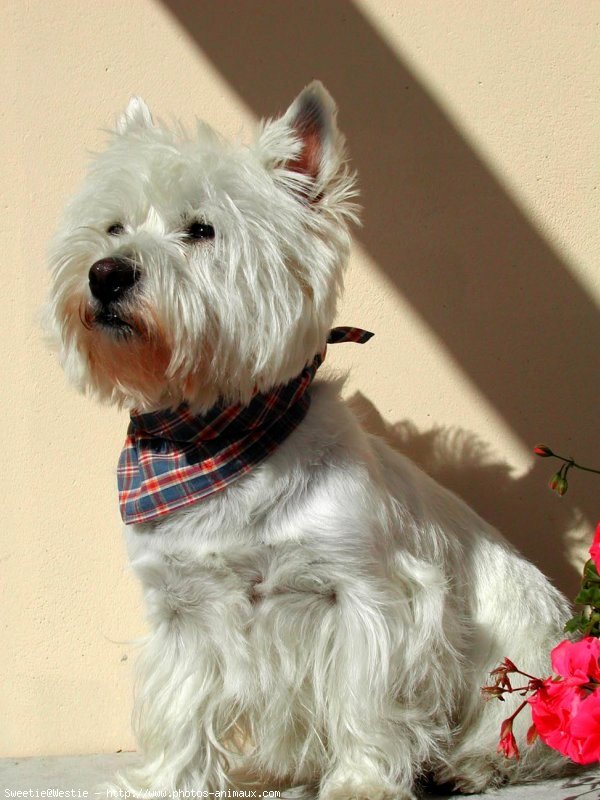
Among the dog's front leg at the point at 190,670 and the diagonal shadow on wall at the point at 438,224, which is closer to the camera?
the dog's front leg at the point at 190,670

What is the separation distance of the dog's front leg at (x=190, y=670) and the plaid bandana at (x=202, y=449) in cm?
11

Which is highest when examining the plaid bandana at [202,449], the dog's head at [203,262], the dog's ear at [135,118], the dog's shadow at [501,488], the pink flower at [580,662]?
the dog's ear at [135,118]

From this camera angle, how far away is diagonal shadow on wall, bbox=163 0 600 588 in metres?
2.22

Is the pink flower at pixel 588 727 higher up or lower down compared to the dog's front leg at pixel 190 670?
lower down

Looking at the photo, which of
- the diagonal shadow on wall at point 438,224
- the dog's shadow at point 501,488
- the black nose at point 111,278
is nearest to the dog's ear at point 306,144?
the black nose at point 111,278

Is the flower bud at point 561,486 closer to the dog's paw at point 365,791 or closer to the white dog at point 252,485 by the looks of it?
the white dog at point 252,485

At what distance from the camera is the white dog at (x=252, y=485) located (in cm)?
163

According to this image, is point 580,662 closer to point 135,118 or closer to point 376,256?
point 376,256

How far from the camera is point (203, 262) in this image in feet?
5.30

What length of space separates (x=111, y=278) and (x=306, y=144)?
0.47 metres

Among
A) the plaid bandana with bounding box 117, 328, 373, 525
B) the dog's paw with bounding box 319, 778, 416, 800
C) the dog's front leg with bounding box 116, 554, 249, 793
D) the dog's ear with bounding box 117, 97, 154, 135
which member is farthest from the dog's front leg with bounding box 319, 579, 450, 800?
the dog's ear with bounding box 117, 97, 154, 135

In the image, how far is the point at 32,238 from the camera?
2.21 meters

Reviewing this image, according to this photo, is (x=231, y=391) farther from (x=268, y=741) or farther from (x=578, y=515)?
(x=578, y=515)

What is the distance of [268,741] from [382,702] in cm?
23
